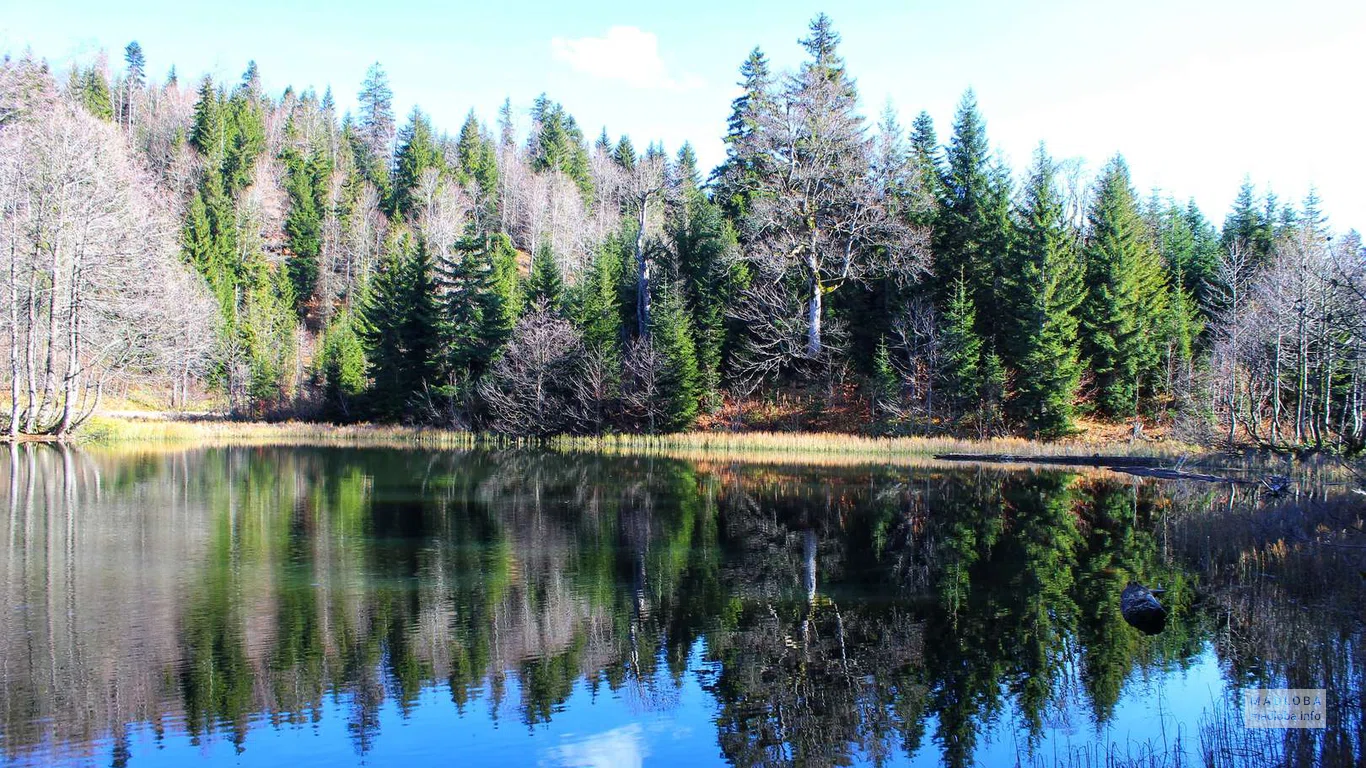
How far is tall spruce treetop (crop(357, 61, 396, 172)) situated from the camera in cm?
10669

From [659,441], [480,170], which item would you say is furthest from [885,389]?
[480,170]

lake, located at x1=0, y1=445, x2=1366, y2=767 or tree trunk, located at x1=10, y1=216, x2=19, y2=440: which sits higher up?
tree trunk, located at x1=10, y1=216, x2=19, y2=440

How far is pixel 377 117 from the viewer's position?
11012 centimetres

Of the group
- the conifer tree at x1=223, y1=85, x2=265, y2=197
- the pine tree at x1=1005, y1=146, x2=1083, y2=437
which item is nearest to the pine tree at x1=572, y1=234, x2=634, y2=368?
the pine tree at x1=1005, y1=146, x2=1083, y2=437

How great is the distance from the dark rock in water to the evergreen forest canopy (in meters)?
22.2

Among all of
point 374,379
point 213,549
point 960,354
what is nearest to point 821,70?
point 960,354

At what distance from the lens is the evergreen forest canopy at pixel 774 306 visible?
124 feet

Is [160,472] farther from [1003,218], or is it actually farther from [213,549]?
[1003,218]

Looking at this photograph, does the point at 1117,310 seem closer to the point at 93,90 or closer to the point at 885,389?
the point at 885,389

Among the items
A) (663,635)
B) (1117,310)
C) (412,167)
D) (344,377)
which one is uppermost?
(412,167)

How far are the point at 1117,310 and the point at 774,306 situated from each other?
1604 cm

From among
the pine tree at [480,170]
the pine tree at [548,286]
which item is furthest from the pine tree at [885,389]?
the pine tree at [480,170]

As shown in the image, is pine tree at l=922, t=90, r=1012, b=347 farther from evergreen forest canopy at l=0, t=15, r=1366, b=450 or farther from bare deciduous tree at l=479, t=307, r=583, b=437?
bare deciduous tree at l=479, t=307, r=583, b=437

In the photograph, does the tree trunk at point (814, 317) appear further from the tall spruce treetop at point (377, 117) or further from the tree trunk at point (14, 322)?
the tall spruce treetop at point (377, 117)
